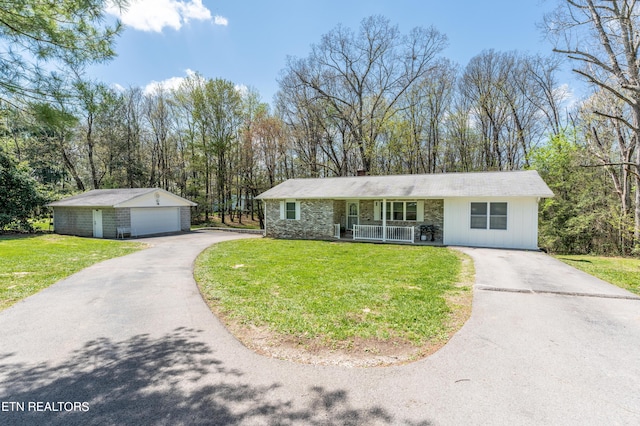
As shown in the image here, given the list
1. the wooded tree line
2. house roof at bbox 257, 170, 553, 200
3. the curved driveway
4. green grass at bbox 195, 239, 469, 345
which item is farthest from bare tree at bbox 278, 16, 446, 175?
the curved driveway

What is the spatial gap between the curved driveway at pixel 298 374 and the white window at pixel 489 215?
773 cm

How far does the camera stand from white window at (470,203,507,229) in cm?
1280

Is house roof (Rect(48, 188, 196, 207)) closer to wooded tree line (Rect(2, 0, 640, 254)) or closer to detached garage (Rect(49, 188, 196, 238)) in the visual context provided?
detached garage (Rect(49, 188, 196, 238))

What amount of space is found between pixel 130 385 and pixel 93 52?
4803mm

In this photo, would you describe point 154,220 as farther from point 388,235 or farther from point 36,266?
point 388,235

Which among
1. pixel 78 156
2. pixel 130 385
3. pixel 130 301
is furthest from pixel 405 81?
pixel 78 156

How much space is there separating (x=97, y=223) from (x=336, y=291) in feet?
63.5

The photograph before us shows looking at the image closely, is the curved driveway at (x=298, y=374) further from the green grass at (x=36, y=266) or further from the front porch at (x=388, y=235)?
the front porch at (x=388, y=235)

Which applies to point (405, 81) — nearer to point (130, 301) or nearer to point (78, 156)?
point (130, 301)

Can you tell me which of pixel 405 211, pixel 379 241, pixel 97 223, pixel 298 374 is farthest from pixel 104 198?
pixel 298 374

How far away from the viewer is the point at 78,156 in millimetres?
29266

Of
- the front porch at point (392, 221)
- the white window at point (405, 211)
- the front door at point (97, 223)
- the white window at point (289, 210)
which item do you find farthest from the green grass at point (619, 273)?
the front door at point (97, 223)

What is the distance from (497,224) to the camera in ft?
42.3

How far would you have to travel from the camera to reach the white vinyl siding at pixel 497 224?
40.6 feet
